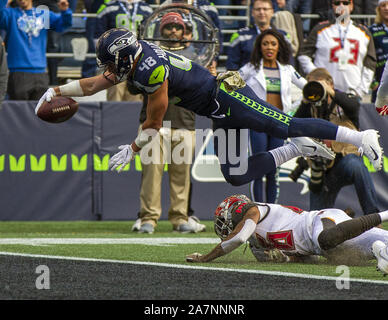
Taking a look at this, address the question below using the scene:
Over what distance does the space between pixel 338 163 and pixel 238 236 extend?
8.72ft

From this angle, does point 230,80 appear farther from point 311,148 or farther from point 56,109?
point 56,109

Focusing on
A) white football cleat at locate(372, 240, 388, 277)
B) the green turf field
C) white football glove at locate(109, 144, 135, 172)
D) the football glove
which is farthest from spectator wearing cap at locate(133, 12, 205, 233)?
white football cleat at locate(372, 240, 388, 277)

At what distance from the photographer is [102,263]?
18.1ft

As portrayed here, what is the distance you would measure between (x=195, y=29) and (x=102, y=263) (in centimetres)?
352

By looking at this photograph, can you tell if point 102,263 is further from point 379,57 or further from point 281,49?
point 379,57

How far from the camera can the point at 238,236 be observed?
5.41 metres

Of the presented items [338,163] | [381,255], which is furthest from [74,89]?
[381,255]

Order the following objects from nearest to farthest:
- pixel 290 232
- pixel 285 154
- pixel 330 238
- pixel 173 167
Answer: pixel 330 238
pixel 290 232
pixel 285 154
pixel 173 167

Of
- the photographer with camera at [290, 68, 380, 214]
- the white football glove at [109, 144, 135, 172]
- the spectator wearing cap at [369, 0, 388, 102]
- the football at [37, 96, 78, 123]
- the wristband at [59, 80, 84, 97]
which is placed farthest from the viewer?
the spectator wearing cap at [369, 0, 388, 102]

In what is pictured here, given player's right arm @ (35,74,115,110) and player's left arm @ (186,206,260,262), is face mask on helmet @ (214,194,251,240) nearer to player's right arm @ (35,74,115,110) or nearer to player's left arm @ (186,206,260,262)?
player's left arm @ (186,206,260,262)

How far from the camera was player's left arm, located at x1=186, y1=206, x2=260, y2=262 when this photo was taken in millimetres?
5414

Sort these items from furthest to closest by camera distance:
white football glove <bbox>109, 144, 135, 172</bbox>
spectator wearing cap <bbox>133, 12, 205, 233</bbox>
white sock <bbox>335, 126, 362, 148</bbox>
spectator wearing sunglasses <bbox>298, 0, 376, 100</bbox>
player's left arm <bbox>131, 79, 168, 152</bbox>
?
spectator wearing sunglasses <bbox>298, 0, 376, 100</bbox>
spectator wearing cap <bbox>133, 12, 205, 233</bbox>
white sock <bbox>335, 126, 362, 148</bbox>
white football glove <bbox>109, 144, 135, 172</bbox>
player's left arm <bbox>131, 79, 168, 152</bbox>

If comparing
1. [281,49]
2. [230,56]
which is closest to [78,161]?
[230,56]

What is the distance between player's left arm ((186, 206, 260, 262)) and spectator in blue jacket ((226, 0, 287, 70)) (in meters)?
4.10
